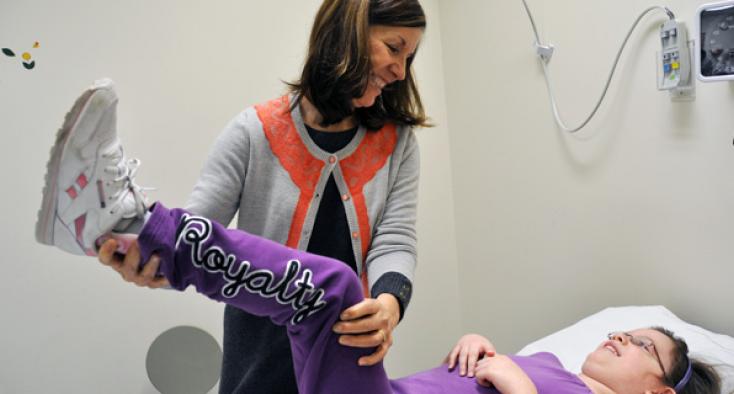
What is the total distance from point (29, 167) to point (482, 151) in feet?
5.25

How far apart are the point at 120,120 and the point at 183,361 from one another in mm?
742

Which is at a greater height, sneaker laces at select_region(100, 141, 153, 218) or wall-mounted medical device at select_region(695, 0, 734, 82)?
wall-mounted medical device at select_region(695, 0, 734, 82)

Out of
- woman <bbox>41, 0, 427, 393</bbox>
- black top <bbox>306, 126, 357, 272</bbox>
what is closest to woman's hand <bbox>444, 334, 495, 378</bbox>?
woman <bbox>41, 0, 427, 393</bbox>

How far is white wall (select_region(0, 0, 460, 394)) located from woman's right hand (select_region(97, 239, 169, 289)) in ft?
3.13

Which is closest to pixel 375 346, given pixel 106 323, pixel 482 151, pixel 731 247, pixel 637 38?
pixel 106 323

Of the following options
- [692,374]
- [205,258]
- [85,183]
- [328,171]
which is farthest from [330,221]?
[692,374]

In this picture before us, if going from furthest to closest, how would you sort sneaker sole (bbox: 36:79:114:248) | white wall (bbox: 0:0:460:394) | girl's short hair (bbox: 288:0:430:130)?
white wall (bbox: 0:0:460:394) → girl's short hair (bbox: 288:0:430:130) → sneaker sole (bbox: 36:79:114:248)

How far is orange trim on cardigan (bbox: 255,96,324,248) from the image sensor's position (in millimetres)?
1225

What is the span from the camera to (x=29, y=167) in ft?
5.35

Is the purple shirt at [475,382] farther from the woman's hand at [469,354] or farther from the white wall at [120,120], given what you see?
the white wall at [120,120]

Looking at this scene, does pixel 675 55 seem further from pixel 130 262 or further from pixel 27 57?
pixel 27 57

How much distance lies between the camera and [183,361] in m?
1.74

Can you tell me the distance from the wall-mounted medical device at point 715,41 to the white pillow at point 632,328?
2.22ft

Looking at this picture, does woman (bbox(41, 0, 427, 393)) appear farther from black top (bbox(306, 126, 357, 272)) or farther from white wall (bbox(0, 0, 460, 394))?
white wall (bbox(0, 0, 460, 394))
